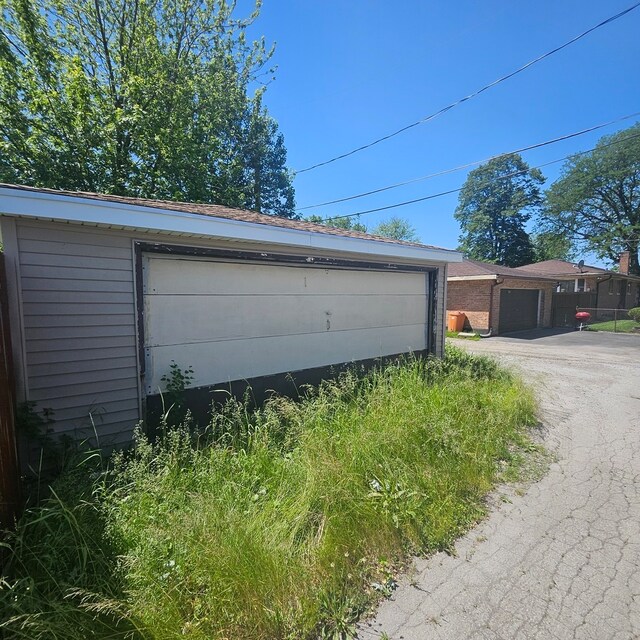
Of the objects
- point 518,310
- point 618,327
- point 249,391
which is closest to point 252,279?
point 249,391

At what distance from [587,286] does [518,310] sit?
996 centimetres

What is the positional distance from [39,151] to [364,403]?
1198 cm

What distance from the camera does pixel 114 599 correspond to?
167 centimetres

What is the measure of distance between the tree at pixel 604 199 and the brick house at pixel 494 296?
21031 millimetres

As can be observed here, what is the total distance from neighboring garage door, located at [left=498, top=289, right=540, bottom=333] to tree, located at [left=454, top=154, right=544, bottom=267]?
839 inches

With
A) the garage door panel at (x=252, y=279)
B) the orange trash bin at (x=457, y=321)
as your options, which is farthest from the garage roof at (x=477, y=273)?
the garage door panel at (x=252, y=279)

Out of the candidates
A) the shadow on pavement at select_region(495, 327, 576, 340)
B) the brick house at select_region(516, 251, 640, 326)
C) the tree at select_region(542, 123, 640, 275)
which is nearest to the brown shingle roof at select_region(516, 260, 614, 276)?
the brick house at select_region(516, 251, 640, 326)

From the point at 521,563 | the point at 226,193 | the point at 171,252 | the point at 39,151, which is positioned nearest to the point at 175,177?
the point at 226,193

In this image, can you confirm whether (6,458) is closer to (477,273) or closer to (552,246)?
(477,273)

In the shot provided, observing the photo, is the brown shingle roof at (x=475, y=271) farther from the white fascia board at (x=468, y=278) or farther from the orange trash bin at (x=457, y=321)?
the orange trash bin at (x=457, y=321)

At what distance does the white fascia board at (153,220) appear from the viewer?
276 cm

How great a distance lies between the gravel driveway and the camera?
5.69ft

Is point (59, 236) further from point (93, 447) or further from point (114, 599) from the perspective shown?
point (114, 599)

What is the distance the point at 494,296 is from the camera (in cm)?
1506
